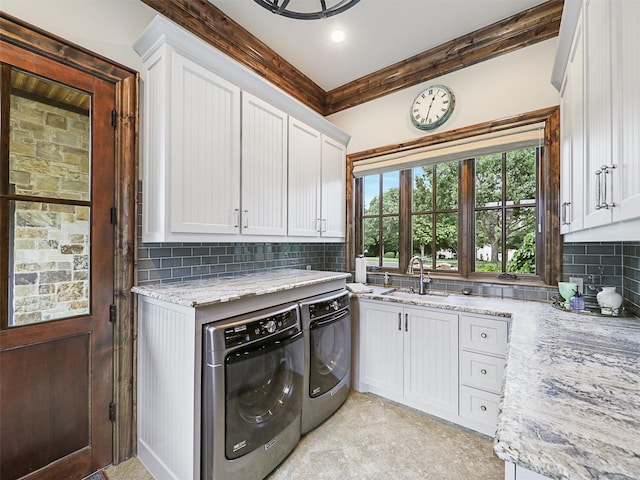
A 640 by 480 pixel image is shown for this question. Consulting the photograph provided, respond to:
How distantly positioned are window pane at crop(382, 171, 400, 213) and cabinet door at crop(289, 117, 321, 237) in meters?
0.82

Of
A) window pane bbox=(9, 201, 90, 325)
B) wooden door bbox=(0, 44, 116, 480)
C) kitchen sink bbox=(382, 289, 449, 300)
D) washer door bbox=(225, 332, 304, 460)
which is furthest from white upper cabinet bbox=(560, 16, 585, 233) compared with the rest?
window pane bbox=(9, 201, 90, 325)

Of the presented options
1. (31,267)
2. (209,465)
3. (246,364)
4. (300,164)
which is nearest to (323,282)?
(246,364)

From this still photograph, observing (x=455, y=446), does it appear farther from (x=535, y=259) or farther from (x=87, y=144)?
(x=87, y=144)

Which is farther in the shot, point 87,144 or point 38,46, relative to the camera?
point 87,144

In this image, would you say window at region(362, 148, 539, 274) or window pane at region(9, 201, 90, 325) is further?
window at region(362, 148, 539, 274)

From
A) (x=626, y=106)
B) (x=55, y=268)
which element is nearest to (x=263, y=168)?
(x=55, y=268)

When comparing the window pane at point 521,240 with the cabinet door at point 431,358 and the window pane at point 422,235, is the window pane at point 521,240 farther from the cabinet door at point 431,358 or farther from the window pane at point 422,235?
the cabinet door at point 431,358

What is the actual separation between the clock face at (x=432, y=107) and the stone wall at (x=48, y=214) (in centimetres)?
265

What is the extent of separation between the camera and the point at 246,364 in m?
1.54

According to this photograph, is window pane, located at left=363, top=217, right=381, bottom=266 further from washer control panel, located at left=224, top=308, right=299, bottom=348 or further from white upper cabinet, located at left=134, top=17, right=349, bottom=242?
washer control panel, located at left=224, top=308, right=299, bottom=348

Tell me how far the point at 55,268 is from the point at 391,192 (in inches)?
114

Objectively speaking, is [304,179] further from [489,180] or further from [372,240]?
[489,180]

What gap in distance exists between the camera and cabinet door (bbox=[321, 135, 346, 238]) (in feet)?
9.82

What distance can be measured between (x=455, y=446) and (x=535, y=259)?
1.61m
